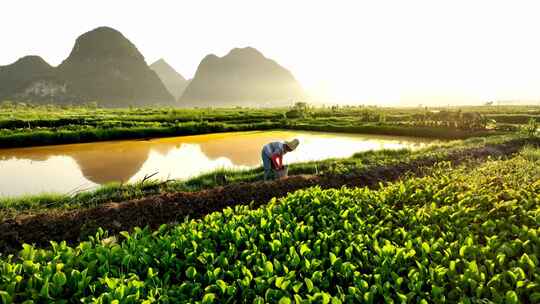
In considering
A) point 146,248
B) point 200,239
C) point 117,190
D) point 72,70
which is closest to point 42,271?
point 146,248

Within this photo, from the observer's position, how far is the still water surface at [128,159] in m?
10.8

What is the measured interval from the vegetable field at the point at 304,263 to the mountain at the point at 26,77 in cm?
15339

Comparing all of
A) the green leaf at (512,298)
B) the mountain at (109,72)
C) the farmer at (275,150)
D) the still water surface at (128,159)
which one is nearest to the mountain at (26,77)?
the mountain at (109,72)

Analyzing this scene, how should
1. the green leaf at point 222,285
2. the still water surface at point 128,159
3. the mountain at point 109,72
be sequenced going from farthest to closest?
the mountain at point 109,72 < the still water surface at point 128,159 < the green leaf at point 222,285

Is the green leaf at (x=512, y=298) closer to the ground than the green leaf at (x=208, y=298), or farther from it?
closer to the ground

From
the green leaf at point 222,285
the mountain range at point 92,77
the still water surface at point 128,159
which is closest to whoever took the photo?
the green leaf at point 222,285

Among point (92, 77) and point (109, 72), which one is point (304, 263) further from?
point (109, 72)

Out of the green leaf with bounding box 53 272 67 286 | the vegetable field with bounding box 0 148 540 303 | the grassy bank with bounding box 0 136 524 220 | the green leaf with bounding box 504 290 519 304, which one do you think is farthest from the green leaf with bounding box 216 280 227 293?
the grassy bank with bounding box 0 136 524 220

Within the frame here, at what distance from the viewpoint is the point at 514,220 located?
3.47 m

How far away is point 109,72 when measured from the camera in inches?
6161

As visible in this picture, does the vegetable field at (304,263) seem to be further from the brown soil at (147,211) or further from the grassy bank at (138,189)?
the grassy bank at (138,189)

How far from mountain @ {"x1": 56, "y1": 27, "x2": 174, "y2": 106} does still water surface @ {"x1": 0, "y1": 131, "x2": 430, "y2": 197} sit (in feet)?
451

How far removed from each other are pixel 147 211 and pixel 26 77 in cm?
16760

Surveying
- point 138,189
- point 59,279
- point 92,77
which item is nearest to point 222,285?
point 59,279
